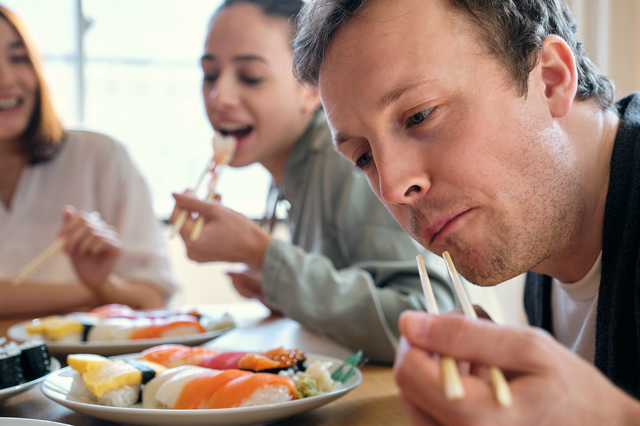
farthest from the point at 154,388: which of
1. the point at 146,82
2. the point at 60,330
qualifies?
the point at 146,82

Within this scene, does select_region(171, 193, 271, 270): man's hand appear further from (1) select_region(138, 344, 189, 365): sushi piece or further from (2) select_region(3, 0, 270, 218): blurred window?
(2) select_region(3, 0, 270, 218): blurred window

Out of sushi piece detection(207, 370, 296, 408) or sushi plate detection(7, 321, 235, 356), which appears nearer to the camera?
sushi piece detection(207, 370, 296, 408)

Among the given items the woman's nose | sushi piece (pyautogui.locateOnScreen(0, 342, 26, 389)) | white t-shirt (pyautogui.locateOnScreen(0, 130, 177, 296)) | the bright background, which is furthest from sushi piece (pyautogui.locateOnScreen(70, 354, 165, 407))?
the bright background

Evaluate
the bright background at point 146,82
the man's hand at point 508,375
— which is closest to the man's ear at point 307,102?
the man's hand at point 508,375

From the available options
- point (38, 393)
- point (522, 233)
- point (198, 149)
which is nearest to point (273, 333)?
point (38, 393)

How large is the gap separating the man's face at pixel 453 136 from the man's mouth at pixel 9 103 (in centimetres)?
194

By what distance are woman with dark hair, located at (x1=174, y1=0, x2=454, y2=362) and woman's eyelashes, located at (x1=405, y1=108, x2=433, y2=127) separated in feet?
1.26

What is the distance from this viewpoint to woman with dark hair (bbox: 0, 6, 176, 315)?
1.86 m

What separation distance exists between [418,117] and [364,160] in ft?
0.48

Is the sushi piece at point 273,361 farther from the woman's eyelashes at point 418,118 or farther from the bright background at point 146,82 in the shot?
the bright background at point 146,82

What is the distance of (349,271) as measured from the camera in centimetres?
118

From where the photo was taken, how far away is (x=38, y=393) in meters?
0.85

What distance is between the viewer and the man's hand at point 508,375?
36cm

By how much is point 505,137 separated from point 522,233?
13 centimetres
